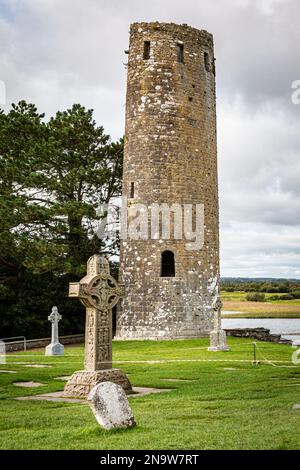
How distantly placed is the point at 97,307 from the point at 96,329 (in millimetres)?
425

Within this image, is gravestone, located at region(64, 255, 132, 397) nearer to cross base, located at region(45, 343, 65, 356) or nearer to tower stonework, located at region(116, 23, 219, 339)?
cross base, located at region(45, 343, 65, 356)

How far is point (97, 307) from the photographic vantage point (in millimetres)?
12633

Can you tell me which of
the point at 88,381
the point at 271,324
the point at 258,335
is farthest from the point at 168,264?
the point at 88,381

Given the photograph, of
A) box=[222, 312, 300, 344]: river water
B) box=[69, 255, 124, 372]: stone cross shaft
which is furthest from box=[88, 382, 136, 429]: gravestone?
box=[222, 312, 300, 344]: river water

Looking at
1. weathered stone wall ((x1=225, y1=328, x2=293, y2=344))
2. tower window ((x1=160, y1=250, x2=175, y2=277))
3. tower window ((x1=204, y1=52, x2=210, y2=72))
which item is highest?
tower window ((x1=204, y1=52, x2=210, y2=72))

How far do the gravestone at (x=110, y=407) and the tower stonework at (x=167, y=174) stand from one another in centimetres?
2021

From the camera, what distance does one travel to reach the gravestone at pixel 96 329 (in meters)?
12.2

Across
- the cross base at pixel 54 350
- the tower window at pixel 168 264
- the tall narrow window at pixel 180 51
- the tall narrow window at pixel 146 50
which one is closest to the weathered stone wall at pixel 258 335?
the tower window at pixel 168 264

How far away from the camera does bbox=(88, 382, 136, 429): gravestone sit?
26.3ft

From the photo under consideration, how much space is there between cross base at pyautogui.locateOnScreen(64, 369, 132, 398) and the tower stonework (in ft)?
52.3

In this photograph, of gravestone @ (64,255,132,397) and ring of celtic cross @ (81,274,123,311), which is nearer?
gravestone @ (64,255,132,397)

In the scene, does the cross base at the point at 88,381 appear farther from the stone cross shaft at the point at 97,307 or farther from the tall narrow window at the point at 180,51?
the tall narrow window at the point at 180,51
